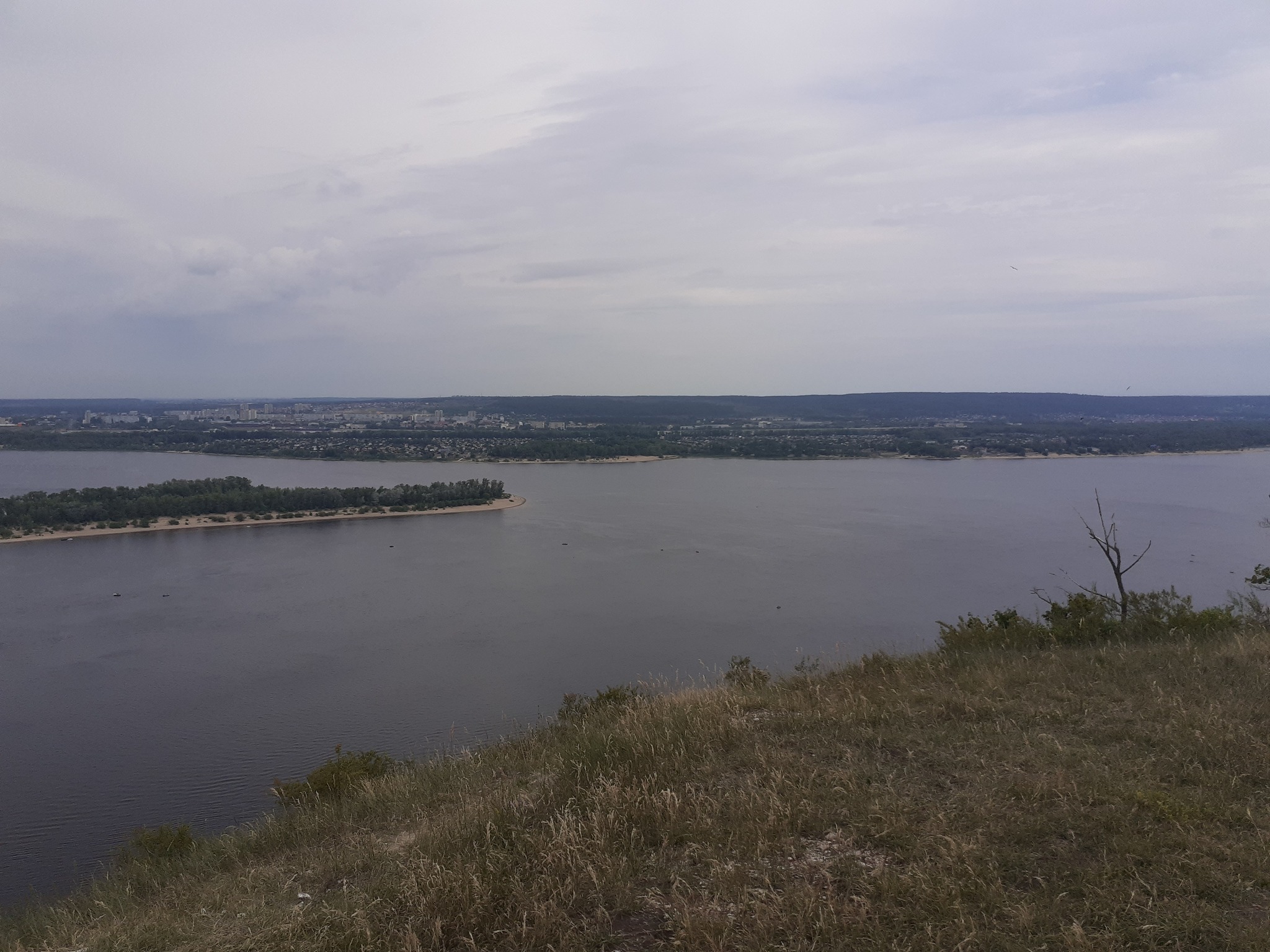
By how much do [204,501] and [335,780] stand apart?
101 feet

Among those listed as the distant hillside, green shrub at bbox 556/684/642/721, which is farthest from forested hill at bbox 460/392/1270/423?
green shrub at bbox 556/684/642/721

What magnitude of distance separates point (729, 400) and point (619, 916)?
12955 cm

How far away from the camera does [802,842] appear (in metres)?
2.27

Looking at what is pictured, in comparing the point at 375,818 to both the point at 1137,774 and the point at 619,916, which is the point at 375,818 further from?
the point at 1137,774

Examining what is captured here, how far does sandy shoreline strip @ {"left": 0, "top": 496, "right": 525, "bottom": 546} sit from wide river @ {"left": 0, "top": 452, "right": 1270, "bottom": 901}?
2.67 feet

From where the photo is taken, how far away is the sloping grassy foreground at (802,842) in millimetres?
1843

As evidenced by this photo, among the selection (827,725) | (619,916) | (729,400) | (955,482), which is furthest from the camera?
(729,400)

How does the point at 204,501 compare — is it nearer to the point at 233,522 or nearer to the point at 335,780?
the point at 233,522

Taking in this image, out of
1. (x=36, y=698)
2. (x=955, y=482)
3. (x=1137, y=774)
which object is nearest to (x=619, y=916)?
(x=1137, y=774)

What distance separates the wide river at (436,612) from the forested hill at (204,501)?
2.35m

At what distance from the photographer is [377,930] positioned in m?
2.03

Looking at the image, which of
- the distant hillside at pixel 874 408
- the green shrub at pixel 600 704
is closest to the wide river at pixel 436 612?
the green shrub at pixel 600 704

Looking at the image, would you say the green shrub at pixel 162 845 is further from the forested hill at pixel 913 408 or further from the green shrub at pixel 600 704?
the forested hill at pixel 913 408

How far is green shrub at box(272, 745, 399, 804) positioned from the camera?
172 inches
